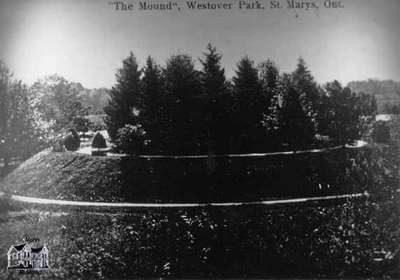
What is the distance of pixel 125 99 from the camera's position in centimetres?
874

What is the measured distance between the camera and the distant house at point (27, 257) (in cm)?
847

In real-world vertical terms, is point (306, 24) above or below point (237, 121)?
above

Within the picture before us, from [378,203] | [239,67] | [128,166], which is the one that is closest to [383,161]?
[378,203]

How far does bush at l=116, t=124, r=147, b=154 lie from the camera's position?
881cm

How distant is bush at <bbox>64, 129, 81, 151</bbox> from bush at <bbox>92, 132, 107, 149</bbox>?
40cm

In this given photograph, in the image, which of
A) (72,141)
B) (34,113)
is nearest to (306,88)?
(72,141)

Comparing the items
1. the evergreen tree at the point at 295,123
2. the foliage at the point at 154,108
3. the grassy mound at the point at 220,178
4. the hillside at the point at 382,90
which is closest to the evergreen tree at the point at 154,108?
the foliage at the point at 154,108

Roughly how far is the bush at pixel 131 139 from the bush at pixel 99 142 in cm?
38

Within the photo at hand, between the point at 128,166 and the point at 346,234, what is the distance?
15.0 feet

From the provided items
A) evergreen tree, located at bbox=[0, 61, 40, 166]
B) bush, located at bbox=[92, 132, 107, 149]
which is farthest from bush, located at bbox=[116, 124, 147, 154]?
evergreen tree, located at bbox=[0, 61, 40, 166]

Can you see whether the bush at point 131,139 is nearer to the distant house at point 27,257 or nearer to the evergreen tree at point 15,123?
the evergreen tree at point 15,123

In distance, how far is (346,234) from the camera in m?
8.41

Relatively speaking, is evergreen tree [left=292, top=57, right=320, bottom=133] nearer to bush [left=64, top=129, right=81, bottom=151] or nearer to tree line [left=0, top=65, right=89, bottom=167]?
tree line [left=0, top=65, right=89, bottom=167]

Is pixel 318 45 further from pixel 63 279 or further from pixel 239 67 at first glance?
pixel 63 279
